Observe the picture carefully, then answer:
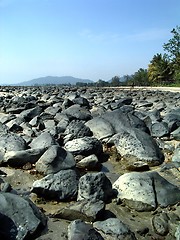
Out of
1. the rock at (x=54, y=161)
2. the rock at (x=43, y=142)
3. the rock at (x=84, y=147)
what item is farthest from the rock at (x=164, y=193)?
the rock at (x=43, y=142)

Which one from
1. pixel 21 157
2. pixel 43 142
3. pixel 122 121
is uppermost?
pixel 122 121

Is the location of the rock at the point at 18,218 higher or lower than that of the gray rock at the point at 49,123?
lower

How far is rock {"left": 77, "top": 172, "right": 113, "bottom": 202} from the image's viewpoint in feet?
14.1

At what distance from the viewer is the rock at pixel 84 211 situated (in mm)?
3709

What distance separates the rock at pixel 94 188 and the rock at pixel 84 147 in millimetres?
1900

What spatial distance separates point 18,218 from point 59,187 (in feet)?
3.54

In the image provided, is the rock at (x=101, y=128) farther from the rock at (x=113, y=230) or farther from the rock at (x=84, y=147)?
the rock at (x=113, y=230)

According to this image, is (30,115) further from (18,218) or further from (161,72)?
(161,72)

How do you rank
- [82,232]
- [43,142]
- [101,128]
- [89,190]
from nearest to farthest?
1. [82,232]
2. [89,190]
3. [43,142]
4. [101,128]

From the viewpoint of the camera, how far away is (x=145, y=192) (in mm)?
4355

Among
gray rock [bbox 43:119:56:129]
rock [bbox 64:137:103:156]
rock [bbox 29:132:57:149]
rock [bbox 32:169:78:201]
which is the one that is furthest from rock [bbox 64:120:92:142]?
rock [bbox 32:169:78:201]

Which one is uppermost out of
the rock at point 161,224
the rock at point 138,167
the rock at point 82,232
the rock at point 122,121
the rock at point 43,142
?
the rock at point 122,121

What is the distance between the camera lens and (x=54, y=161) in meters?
5.41

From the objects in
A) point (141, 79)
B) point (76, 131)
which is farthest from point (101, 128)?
point (141, 79)
